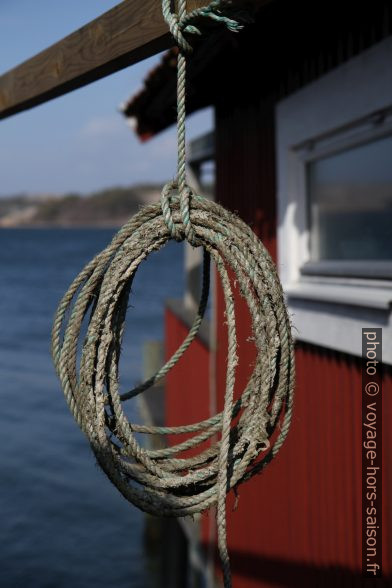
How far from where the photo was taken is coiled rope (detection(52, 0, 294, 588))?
195 centimetres

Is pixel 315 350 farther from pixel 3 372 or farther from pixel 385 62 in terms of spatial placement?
pixel 3 372

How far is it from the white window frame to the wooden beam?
51.2 inches

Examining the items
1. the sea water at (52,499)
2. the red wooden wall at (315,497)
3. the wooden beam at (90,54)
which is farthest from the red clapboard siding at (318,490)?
the wooden beam at (90,54)

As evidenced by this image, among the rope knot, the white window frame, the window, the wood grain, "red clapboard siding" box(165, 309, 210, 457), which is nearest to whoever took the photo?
the rope knot

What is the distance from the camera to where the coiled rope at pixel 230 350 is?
6.41ft

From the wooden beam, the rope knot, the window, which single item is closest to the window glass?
the window

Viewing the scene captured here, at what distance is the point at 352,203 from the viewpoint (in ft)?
12.2

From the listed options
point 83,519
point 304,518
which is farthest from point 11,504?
point 304,518

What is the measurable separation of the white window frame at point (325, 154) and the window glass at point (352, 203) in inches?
2.4

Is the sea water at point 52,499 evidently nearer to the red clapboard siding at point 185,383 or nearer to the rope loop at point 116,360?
the rope loop at point 116,360

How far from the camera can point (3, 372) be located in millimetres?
24719

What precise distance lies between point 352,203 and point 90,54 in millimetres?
1729

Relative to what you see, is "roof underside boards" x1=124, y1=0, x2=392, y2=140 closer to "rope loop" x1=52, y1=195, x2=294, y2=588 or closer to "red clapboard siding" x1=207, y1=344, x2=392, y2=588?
"rope loop" x1=52, y1=195, x2=294, y2=588

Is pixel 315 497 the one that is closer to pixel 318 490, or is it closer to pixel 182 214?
pixel 318 490
